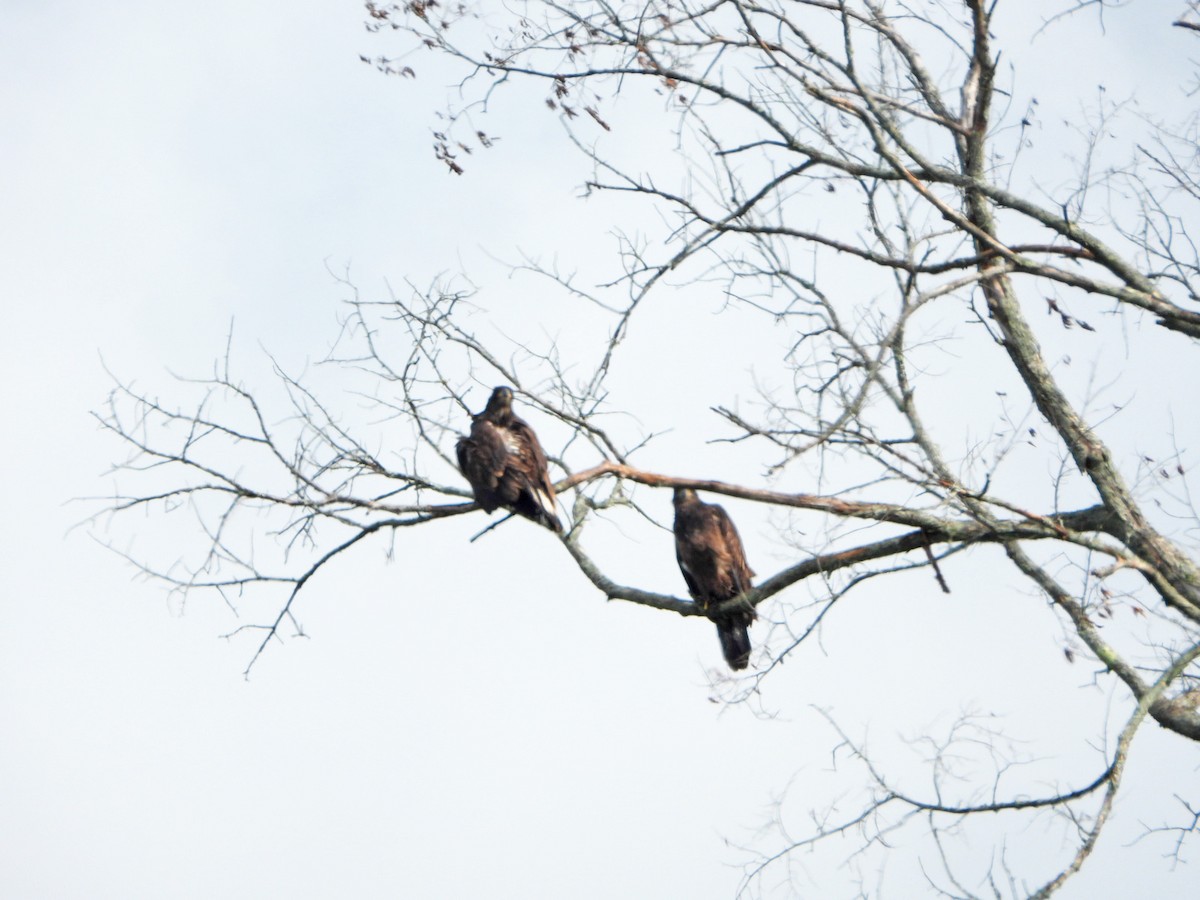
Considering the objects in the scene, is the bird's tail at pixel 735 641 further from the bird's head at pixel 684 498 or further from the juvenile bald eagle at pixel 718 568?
the bird's head at pixel 684 498

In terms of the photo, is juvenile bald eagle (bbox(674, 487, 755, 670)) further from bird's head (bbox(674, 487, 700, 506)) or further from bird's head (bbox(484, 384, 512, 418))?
bird's head (bbox(484, 384, 512, 418))

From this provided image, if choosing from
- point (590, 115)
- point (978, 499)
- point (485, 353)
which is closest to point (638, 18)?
point (590, 115)

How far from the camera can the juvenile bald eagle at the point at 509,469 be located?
22.1 ft

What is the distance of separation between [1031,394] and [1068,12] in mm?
1804

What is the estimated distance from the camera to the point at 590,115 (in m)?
6.57

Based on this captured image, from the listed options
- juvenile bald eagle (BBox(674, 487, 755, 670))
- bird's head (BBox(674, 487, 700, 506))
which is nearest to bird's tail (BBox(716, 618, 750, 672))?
juvenile bald eagle (BBox(674, 487, 755, 670))

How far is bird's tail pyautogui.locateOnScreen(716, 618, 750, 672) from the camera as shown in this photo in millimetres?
7496

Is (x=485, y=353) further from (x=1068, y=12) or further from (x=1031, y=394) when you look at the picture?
(x=1068, y=12)

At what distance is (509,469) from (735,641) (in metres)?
1.76

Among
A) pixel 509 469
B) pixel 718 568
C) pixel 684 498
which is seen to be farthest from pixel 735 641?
pixel 509 469

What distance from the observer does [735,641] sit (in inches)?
298

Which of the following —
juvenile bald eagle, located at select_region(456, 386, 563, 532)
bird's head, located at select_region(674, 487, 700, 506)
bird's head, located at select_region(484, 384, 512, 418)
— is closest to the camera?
juvenile bald eagle, located at select_region(456, 386, 563, 532)

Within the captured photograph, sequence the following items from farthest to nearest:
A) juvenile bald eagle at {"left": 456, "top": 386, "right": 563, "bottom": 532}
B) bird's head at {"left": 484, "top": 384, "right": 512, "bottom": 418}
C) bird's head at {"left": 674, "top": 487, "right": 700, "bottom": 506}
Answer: bird's head at {"left": 674, "top": 487, "right": 700, "bottom": 506}
bird's head at {"left": 484, "top": 384, "right": 512, "bottom": 418}
juvenile bald eagle at {"left": 456, "top": 386, "right": 563, "bottom": 532}

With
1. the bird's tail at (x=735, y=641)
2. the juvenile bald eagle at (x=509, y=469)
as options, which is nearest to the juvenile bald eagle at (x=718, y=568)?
the bird's tail at (x=735, y=641)
